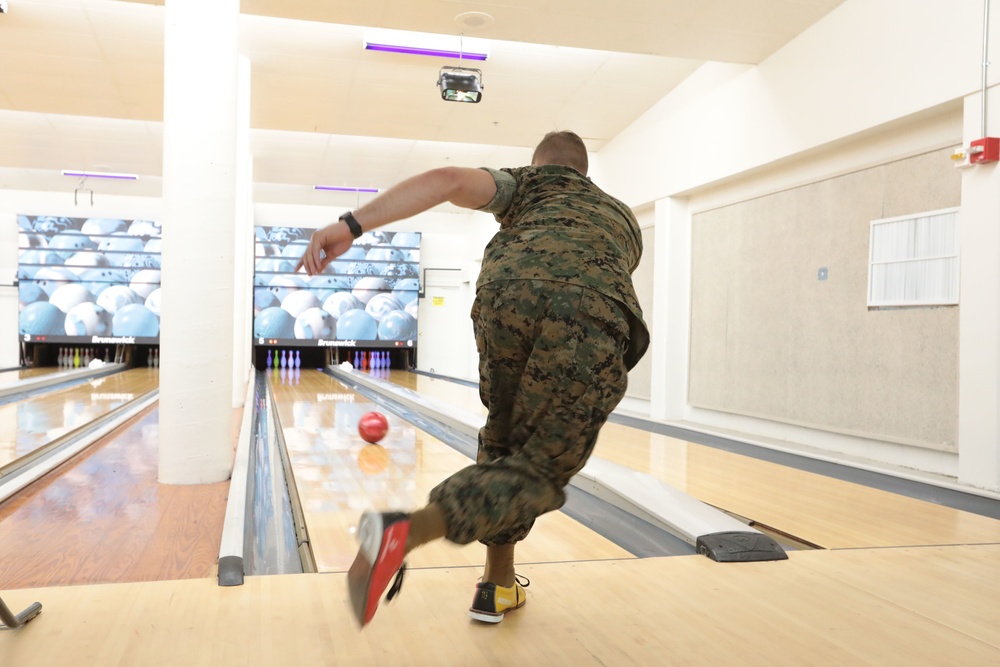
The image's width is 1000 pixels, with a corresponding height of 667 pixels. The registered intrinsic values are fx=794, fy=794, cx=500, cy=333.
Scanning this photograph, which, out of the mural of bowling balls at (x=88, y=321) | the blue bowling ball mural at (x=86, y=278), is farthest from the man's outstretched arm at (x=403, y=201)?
the mural of bowling balls at (x=88, y=321)

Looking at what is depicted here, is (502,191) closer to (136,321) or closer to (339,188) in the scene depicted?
(339,188)

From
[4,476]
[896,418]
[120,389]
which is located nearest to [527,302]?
[4,476]

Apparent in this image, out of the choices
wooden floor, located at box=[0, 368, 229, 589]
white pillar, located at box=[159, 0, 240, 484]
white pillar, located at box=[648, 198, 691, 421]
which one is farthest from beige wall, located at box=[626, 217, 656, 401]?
white pillar, located at box=[159, 0, 240, 484]

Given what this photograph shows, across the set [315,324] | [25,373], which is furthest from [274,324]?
[25,373]

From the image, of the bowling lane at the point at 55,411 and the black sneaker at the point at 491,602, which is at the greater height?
the black sneaker at the point at 491,602

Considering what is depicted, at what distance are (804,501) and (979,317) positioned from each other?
4.77 feet

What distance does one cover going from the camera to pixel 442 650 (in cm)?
181

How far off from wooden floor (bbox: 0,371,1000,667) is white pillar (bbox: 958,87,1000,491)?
0.90 meters

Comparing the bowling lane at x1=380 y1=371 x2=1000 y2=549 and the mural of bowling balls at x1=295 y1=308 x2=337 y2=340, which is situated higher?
the mural of bowling balls at x1=295 y1=308 x2=337 y2=340

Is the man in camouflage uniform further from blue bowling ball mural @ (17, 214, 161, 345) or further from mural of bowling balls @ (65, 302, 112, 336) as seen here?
mural of bowling balls @ (65, 302, 112, 336)

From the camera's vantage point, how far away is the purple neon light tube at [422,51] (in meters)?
6.30

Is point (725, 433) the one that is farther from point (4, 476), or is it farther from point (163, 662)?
point (163, 662)

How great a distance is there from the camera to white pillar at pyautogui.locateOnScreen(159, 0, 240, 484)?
3609mm

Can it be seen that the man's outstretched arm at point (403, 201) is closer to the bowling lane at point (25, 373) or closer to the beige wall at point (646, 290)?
the beige wall at point (646, 290)
